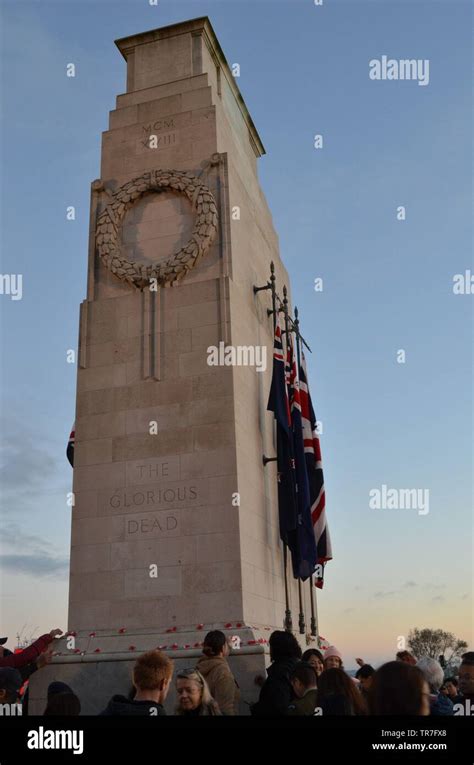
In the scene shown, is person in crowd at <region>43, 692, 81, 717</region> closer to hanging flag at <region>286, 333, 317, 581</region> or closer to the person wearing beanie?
the person wearing beanie

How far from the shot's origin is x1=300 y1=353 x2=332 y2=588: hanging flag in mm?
15289

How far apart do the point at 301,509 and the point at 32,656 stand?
5.45 metres

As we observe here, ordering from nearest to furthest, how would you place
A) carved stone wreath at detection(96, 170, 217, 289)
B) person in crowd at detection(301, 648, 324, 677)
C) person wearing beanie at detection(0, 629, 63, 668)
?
person in crowd at detection(301, 648, 324, 677) → person wearing beanie at detection(0, 629, 63, 668) → carved stone wreath at detection(96, 170, 217, 289)

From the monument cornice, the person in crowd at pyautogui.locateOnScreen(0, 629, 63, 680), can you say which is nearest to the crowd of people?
the person in crowd at pyautogui.locateOnScreen(0, 629, 63, 680)

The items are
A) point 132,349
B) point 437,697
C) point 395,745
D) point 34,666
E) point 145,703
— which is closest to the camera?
point 395,745

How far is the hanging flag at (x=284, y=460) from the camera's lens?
14.1m

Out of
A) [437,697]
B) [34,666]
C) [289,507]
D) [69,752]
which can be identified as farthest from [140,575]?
[69,752]

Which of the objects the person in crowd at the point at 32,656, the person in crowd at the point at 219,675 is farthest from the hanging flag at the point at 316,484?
the person in crowd at the point at 219,675

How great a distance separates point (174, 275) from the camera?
14148 mm

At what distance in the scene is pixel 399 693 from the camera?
12.4 ft

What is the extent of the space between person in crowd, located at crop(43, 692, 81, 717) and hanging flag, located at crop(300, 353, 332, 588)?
10243 mm

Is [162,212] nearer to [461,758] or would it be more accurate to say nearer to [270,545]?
[270,545]

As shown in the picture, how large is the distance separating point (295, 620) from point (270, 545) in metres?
1.90

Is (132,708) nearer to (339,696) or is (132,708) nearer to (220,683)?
(339,696)
